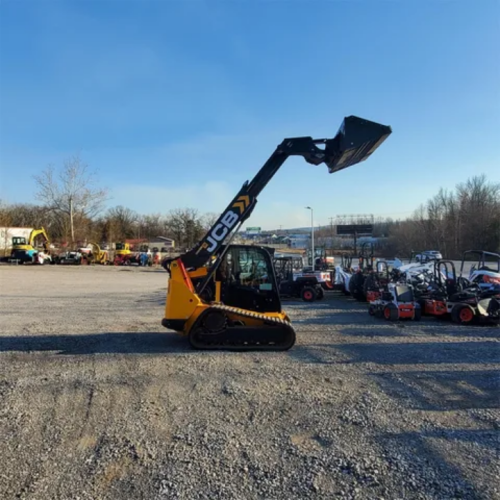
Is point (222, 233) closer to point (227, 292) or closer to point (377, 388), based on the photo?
point (227, 292)

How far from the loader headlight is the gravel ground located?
368cm

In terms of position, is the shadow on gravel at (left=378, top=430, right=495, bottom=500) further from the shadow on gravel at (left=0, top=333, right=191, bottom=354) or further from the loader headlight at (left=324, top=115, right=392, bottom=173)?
the loader headlight at (left=324, top=115, right=392, bottom=173)

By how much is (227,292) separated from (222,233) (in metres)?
1.19

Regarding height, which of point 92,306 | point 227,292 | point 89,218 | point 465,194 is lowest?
point 92,306

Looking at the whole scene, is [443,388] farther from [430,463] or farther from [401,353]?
[430,463]

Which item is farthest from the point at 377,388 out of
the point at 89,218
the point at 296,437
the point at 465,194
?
the point at 465,194

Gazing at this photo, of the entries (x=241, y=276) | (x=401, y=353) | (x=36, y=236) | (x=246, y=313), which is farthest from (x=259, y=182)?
(x=36, y=236)

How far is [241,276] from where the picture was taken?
315 inches

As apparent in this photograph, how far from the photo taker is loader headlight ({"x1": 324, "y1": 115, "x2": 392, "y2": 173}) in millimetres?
7004

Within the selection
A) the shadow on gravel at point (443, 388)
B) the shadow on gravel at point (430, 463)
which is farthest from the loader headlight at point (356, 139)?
the shadow on gravel at point (430, 463)

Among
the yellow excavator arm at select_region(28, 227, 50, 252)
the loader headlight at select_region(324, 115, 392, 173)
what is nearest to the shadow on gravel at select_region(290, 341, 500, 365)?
the loader headlight at select_region(324, 115, 392, 173)

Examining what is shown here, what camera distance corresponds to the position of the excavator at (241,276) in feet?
23.6

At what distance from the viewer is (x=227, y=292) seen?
7926mm

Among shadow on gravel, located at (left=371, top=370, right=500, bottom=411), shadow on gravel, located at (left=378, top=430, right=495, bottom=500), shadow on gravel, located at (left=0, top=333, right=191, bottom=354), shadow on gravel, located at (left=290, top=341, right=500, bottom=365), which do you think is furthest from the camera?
shadow on gravel, located at (left=0, top=333, right=191, bottom=354)
